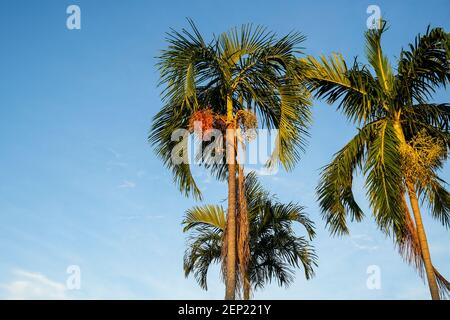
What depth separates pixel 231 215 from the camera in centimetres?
994

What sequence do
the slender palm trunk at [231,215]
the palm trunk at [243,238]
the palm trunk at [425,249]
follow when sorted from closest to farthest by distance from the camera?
the slender palm trunk at [231,215], the palm trunk at [425,249], the palm trunk at [243,238]

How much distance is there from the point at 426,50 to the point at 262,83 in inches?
159

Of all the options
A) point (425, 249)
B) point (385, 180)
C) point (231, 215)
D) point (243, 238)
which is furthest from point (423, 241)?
point (231, 215)

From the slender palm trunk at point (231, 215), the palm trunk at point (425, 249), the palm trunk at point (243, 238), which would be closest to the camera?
the slender palm trunk at point (231, 215)

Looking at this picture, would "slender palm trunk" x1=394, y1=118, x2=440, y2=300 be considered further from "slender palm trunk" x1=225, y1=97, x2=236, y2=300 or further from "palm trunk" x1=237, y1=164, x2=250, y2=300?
"slender palm trunk" x1=225, y1=97, x2=236, y2=300

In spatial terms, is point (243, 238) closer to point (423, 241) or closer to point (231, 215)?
point (231, 215)

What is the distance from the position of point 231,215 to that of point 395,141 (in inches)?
164

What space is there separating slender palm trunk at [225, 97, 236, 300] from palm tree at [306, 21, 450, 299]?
2974 millimetres

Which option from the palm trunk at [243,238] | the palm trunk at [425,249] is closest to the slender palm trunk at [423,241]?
the palm trunk at [425,249]

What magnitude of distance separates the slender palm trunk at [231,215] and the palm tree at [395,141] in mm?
2974

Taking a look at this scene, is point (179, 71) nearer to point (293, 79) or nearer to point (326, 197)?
point (293, 79)

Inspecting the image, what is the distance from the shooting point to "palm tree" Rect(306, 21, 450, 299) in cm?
1043

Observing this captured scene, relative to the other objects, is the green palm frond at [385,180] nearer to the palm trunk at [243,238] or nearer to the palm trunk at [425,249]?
the palm trunk at [425,249]

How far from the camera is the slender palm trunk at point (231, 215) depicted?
909 centimetres
